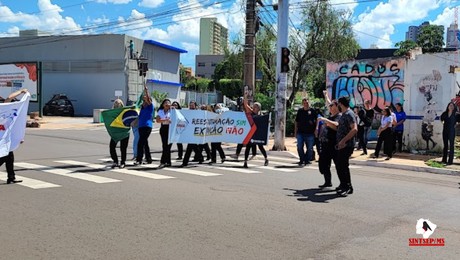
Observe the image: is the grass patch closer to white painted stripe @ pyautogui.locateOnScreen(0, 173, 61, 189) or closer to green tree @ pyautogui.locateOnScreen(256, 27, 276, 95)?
white painted stripe @ pyautogui.locateOnScreen(0, 173, 61, 189)

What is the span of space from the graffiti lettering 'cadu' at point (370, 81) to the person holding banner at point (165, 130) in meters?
10.2

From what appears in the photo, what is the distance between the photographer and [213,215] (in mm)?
6824

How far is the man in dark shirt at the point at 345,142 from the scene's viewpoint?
8562 mm

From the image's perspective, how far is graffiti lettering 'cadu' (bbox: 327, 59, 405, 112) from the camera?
18.7 metres

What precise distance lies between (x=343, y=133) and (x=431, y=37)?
60394 mm

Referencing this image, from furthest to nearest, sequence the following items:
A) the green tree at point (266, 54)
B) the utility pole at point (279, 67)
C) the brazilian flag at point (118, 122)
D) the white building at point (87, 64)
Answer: the white building at point (87, 64) < the green tree at point (266, 54) < the utility pole at point (279, 67) < the brazilian flag at point (118, 122)

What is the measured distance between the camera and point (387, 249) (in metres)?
5.48

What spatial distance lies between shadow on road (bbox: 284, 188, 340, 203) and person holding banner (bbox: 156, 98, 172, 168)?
415cm

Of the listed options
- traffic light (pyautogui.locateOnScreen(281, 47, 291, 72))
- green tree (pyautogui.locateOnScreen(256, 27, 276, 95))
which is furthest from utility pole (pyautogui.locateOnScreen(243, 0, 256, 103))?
green tree (pyautogui.locateOnScreen(256, 27, 276, 95))

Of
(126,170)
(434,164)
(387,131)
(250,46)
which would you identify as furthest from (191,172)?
(250,46)

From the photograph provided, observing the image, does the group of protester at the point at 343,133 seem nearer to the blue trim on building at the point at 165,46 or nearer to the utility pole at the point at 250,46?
the utility pole at the point at 250,46

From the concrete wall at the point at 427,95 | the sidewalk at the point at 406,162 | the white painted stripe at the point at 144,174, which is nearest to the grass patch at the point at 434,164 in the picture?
the sidewalk at the point at 406,162

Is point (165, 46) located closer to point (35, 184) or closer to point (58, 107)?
point (58, 107)

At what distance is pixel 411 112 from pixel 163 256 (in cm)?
1412
